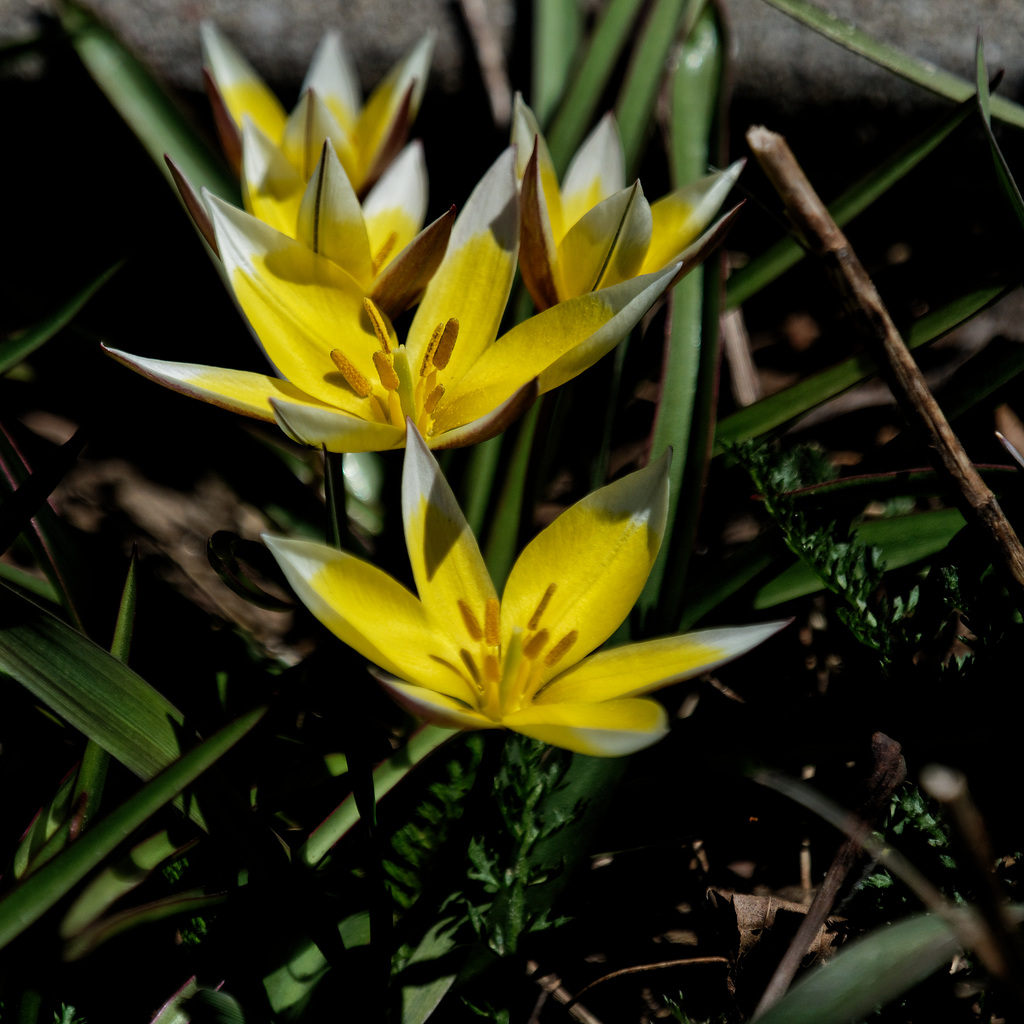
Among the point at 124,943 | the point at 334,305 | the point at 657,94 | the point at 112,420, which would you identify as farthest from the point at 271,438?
the point at 657,94

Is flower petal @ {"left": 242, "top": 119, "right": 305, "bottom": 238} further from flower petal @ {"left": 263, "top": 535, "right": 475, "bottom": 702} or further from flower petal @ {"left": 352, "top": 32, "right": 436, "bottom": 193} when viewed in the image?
flower petal @ {"left": 263, "top": 535, "right": 475, "bottom": 702}

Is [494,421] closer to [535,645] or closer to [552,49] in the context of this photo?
[535,645]

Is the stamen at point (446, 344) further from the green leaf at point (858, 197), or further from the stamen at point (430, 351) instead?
the green leaf at point (858, 197)

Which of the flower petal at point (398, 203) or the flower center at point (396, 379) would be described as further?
the flower petal at point (398, 203)

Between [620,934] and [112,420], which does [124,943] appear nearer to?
[620,934]

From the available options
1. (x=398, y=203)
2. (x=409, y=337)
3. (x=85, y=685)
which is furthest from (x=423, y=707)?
(x=398, y=203)

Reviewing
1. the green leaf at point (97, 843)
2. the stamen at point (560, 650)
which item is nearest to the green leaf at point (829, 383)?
the stamen at point (560, 650)

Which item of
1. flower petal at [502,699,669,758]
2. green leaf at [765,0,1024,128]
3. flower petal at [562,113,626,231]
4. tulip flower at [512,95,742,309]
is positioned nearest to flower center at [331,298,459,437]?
tulip flower at [512,95,742,309]
